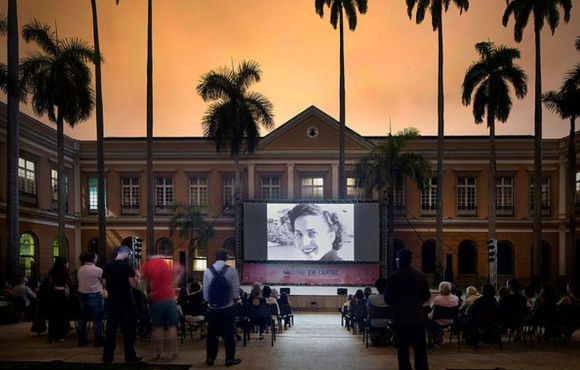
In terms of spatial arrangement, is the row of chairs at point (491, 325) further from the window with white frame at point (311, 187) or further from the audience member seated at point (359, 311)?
the window with white frame at point (311, 187)

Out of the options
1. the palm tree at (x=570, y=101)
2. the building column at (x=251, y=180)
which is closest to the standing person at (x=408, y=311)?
the palm tree at (x=570, y=101)

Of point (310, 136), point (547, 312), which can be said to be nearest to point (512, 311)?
point (547, 312)

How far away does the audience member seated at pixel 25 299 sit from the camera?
14.3m

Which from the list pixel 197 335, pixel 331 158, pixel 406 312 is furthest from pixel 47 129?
pixel 406 312

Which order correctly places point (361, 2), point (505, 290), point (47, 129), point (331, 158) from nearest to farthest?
1. point (505, 290)
2. point (361, 2)
3. point (47, 129)
4. point (331, 158)

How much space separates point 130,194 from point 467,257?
2196 centimetres

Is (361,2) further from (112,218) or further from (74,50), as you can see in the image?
(112,218)

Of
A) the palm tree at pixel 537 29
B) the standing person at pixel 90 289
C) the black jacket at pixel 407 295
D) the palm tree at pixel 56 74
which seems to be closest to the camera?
the black jacket at pixel 407 295

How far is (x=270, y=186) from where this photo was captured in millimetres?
37781

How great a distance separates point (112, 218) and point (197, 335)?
27.5 m

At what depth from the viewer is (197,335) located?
1230 cm

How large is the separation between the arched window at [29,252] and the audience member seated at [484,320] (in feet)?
86.4

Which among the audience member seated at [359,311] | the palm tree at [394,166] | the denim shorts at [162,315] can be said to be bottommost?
the audience member seated at [359,311]

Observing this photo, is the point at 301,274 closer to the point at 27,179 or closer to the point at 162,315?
the point at 27,179
